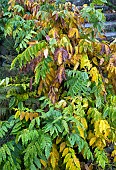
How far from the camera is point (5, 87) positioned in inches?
81.7

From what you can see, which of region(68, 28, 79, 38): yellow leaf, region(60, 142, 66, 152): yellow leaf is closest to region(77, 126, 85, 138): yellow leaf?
region(60, 142, 66, 152): yellow leaf

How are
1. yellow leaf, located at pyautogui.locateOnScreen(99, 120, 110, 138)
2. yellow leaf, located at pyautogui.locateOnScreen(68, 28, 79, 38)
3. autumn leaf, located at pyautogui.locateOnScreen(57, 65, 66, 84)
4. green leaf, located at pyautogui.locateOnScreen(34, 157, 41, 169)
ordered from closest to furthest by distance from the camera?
green leaf, located at pyautogui.locateOnScreen(34, 157, 41, 169)
yellow leaf, located at pyautogui.locateOnScreen(99, 120, 110, 138)
autumn leaf, located at pyautogui.locateOnScreen(57, 65, 66, 84)
yellow leaf, located at pyautogui.locateOnScreen(68, 28, 79, 38)

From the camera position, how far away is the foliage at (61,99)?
1.73 m

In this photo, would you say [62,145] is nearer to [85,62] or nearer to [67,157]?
[67,157]

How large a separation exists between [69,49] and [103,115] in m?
0.54

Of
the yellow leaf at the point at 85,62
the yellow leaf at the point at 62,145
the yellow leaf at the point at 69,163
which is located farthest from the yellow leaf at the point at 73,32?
the yellow leaf at the point at 69,163

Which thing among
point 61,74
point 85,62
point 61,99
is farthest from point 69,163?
point 85,62

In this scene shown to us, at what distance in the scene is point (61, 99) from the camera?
2047 mm

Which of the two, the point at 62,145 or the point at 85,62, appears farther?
the point at 85,62

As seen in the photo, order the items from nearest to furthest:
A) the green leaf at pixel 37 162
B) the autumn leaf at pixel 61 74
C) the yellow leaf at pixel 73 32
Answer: the green leaf at pixel 37 162 → the autumn leaf at pixel 61 74 → the yellow leaf at pixel 73 32

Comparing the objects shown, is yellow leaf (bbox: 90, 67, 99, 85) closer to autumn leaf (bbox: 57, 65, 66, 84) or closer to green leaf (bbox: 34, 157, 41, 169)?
autumn leaf (bbox: 57, 65, 66, 84)

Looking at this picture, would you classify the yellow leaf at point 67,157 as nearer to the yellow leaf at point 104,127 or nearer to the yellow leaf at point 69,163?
the yellow leaf at point 69,163

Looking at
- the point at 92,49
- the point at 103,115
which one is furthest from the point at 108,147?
the point at 92,49

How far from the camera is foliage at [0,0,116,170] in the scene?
1730mm
